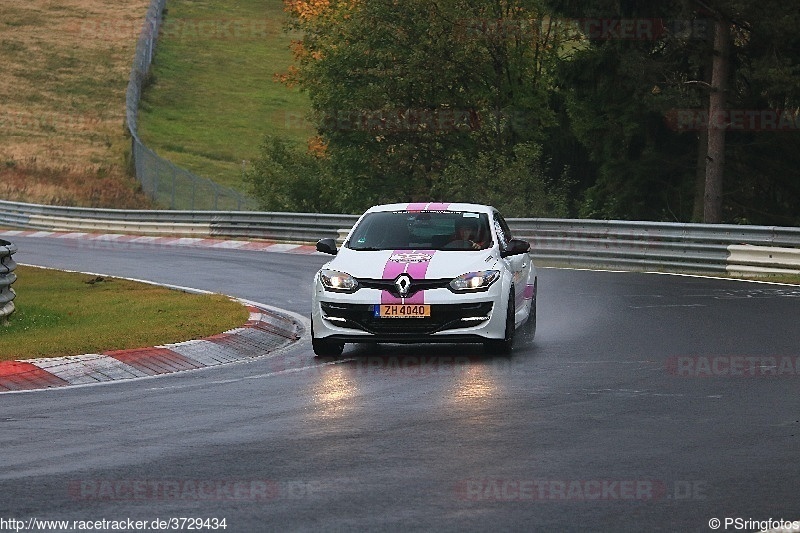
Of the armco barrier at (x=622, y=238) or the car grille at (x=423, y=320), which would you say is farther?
the armco barrier at (x=622, y=238)

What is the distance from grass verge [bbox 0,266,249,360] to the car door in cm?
300

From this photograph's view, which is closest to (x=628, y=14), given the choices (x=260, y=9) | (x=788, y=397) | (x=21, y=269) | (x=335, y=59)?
(x=335, y=59)

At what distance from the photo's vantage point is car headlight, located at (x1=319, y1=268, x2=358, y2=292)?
15.5 m

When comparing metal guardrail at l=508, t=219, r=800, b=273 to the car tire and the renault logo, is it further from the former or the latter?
the renault logo

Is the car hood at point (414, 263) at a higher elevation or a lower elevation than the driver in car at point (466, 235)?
lower

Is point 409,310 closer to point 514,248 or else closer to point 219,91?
point 514,248

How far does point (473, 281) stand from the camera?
15500 mm

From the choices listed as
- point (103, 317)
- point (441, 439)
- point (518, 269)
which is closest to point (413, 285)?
point (518, 269)

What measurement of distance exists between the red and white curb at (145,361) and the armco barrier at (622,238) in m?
11.4

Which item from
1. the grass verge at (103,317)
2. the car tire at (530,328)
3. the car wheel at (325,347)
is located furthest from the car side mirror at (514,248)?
the grass verge at (103,317)

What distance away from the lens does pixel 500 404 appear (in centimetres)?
1211

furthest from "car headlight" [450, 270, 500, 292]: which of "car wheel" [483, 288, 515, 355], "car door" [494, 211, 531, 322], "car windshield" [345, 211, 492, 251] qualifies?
"car windshield" [345, 211, 492, 251]

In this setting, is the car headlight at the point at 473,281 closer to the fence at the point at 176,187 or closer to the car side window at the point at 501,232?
the car side window at the point at 501,232

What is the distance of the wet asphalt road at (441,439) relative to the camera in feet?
26.7
